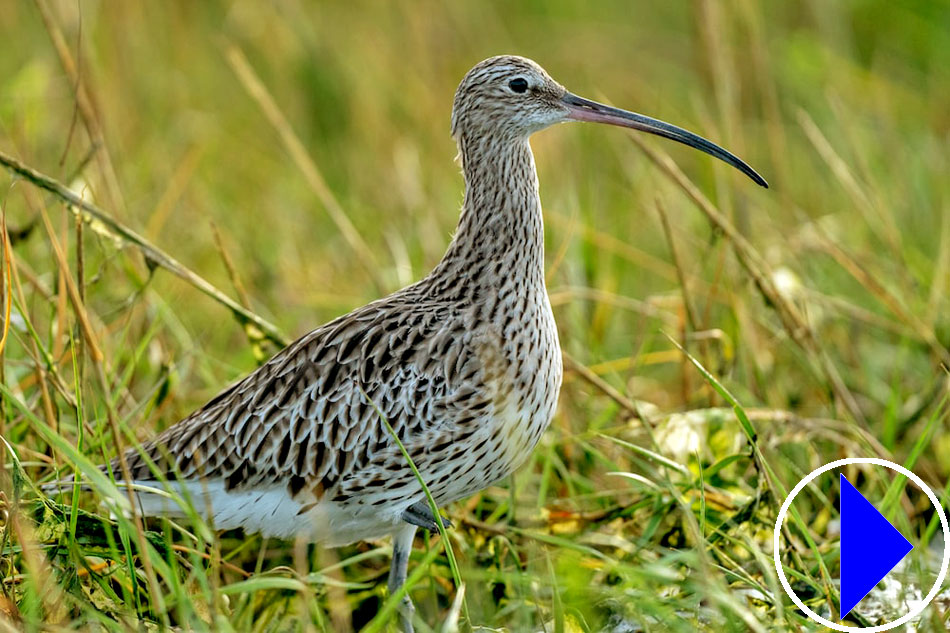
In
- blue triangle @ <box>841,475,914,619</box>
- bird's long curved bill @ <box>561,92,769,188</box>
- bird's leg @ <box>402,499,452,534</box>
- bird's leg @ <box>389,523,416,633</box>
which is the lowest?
blue triangle @ <box>841,475,914,619</box>

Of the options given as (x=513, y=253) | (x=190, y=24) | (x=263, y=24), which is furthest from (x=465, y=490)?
(x=190, y=24)

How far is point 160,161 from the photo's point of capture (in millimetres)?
8797

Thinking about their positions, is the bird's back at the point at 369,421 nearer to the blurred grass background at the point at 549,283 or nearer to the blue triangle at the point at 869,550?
the blurred grass background at the point at 549,283

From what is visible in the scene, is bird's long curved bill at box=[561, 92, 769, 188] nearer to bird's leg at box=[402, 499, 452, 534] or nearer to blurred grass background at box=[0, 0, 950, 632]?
blurred grass background at box=[0, 0, 950, 632]

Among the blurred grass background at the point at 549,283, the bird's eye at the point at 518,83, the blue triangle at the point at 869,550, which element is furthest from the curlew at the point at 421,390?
the blue triangle at the point at 869,550

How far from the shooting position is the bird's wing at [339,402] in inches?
170

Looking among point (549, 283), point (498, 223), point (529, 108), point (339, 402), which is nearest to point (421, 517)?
point (339, 402)

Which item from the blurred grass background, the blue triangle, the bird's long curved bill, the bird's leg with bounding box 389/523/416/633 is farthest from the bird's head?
the bird's leg with bounding box 389/523/416/633

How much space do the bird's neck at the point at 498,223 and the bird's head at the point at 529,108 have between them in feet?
0.24

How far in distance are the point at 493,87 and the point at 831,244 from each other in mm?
2009

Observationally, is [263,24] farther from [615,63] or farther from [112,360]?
[112,360]

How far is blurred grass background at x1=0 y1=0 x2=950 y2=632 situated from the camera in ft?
13.3

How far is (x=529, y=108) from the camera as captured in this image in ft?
15.2

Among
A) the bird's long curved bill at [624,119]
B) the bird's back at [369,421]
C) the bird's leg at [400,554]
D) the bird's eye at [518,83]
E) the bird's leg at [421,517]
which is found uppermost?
the bird's eye at [518,83]
